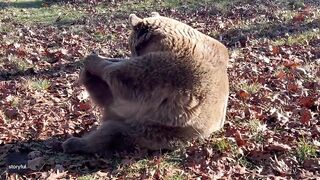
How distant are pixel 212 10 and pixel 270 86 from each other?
9372 millimetres

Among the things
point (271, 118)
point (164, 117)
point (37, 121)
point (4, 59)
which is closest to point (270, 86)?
point (271, 118)

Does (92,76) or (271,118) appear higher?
(92,76)

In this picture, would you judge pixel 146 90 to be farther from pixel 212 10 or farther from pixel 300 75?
pixel 212 10

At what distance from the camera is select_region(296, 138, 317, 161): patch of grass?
18.8ft

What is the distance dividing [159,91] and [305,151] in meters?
1.77

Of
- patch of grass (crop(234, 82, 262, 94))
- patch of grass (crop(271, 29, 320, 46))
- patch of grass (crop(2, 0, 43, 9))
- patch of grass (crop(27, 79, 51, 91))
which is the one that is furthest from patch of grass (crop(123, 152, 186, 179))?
patch of grass (crop(2, 0, 43, 9))

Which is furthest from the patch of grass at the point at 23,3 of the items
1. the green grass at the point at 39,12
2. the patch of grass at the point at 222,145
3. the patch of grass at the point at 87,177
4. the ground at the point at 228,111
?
the patch of grass at the point at 87,177

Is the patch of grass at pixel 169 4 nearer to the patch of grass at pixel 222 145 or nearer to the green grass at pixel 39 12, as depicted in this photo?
the green grass at pixel 39 12

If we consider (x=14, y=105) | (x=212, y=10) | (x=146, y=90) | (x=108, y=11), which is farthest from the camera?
(x=108, y=11)

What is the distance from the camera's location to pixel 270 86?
8305 millimetres

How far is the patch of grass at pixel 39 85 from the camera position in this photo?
834 centimetres

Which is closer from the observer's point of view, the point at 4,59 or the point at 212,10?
the point at 4,59

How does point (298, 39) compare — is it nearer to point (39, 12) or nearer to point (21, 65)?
point (21, 65)

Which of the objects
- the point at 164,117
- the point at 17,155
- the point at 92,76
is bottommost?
the point at 17,155
